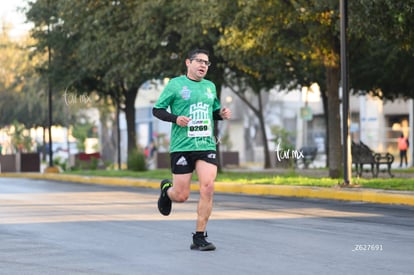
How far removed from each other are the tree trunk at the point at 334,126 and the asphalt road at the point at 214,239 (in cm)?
784

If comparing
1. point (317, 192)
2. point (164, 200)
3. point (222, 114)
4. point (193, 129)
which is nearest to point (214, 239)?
point (164, 200)

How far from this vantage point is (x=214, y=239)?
10.9 meters

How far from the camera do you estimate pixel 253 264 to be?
8750mm

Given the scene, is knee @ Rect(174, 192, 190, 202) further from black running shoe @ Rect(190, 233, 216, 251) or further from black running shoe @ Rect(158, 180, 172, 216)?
black running shoe @ Rect(190, 233, 216, 251)

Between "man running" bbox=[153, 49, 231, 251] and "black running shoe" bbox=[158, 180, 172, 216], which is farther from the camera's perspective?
"black running shoe" bbox=[158, 180, 172, 216]

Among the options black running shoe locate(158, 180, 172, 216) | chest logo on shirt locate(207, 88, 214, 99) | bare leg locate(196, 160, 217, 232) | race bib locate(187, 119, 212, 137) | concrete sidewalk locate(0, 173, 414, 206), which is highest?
chest logo on shirt locate(207, 88, 214, 99)

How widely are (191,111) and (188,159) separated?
46 centimetres

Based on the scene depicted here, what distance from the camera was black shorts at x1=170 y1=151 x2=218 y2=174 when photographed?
9.54 m

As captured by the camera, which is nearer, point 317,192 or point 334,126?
point 317,192

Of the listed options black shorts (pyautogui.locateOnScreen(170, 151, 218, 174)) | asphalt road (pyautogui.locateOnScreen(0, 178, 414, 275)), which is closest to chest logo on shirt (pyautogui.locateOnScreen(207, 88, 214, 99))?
black shorts (pyautogui.locateOnScreen(170, 151, 218, 174))

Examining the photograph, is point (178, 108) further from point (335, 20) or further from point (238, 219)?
point (335, 20)

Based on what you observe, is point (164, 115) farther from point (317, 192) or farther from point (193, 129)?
point (317, 192)

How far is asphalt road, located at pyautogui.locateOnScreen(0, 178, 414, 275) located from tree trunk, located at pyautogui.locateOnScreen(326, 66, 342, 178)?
7.84m

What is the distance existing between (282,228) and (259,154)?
A: 58347 millimetres
